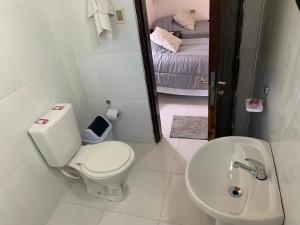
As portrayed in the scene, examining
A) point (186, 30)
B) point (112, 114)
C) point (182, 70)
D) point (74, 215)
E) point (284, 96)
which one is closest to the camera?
point (284, 96)

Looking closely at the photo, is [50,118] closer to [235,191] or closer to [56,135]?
[56,135]

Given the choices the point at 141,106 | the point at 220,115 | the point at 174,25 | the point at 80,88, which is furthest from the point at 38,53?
the point at 174,25

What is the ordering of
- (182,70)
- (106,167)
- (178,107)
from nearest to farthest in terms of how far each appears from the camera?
(106,167)
(182,70)
(178,107)

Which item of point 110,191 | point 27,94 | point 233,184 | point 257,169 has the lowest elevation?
point 110,191

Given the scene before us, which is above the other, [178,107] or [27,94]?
[27,94]

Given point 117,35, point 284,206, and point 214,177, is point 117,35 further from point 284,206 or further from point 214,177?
point 284,206

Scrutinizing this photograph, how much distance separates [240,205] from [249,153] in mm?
307

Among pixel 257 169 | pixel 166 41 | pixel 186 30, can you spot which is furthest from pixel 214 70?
pixel 186 30

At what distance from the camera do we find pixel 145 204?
1898 mm

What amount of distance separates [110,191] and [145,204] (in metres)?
0.30

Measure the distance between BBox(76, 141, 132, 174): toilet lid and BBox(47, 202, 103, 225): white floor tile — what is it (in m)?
0.39

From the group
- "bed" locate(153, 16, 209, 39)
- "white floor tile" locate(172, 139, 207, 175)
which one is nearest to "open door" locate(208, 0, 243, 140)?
"white floor tile" locate(172, 139, 207, 175)

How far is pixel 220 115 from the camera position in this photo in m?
1.90

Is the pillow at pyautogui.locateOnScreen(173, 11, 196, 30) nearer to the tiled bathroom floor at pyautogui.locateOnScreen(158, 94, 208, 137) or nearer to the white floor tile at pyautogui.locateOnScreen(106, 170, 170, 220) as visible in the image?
the tiled bathroom floor at pyautogui.locateOnScreen(158, 94, 208, 137)
